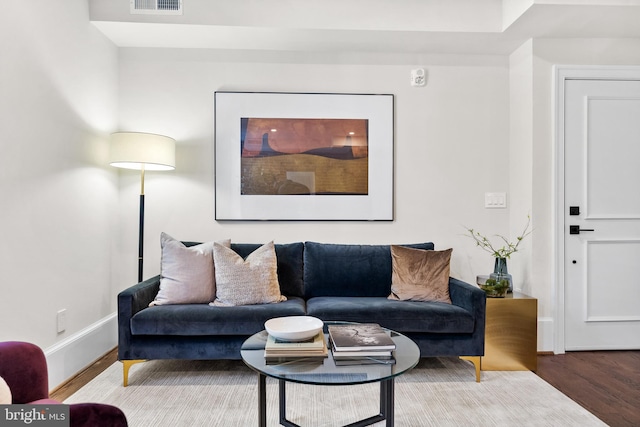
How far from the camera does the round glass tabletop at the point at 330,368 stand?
145cm

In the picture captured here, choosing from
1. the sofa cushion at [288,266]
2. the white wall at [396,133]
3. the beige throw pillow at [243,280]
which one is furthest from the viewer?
the white wall at [396,133]

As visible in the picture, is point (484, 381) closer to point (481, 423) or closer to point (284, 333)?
point (481, 423)

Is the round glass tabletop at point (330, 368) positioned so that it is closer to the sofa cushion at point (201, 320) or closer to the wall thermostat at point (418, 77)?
the sofa cushion at point (201, 320)

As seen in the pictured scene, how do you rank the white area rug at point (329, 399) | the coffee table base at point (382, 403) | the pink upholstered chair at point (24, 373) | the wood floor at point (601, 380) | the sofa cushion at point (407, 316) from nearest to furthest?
1. the pink upholstered chair at point (24, 373)
2. the coffee table base at point (382, 403)
3. the white area rug at point (329, 399)
4. the wood floor at point (601, 380)
5. the sofa cushion at point (407, 316)

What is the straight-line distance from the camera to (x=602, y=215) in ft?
9.91

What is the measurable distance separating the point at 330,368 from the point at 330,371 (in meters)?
0.03

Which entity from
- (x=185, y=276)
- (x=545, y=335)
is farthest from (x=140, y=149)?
(x=545, y=335)

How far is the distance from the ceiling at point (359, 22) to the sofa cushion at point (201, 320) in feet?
6.50

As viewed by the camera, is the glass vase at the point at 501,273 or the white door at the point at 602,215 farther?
the white door at the point at 602,215

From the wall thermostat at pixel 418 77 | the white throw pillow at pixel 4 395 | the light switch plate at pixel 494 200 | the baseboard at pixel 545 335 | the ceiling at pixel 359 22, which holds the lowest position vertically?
the baseboard at pixel 545 335

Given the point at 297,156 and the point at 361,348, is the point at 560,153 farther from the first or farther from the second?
the point at 361,348

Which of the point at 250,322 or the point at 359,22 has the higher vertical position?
the point at 359,22

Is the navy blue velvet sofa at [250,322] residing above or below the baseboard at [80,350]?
above

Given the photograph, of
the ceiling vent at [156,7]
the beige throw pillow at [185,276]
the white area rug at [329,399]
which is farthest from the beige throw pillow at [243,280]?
the ceiling vent at [156,7]
